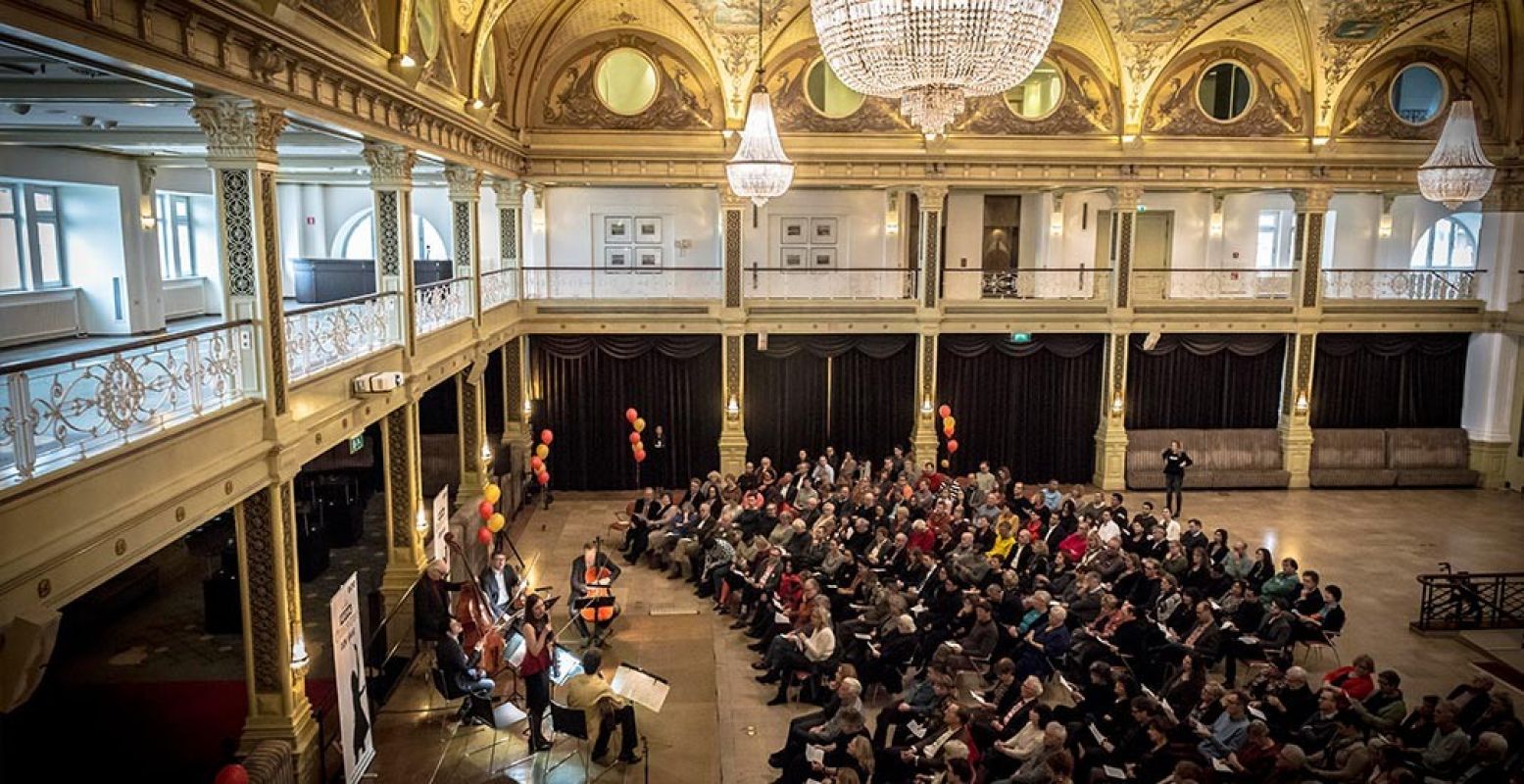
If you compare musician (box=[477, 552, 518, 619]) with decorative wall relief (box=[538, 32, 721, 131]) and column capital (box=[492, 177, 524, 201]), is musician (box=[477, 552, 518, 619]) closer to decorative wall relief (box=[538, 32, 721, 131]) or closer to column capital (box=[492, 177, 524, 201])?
column capital (box=[492, 177, 524, 201])

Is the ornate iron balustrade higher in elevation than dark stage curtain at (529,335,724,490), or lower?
lower

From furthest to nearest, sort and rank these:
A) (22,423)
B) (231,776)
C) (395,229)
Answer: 1. (395,229)
2. (231,776)
3. (22,423)

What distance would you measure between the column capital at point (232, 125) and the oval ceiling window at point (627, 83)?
10.8m

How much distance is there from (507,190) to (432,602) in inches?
346

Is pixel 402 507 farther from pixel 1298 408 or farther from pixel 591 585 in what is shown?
pixel 1298 408

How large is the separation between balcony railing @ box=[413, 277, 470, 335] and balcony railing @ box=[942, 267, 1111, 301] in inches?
371

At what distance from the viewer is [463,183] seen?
14.1 meters

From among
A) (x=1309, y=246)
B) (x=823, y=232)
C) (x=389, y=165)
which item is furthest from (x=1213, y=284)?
(x=389, y=165)

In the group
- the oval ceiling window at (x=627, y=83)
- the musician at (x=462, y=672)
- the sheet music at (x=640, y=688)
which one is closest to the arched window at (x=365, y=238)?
the oval ceiling window at (x=627, y=83)

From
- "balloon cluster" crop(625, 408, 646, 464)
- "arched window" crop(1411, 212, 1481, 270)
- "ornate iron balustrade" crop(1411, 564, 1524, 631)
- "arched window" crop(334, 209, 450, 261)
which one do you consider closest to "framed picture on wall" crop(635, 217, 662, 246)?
"balloon cluster" crop(625, 408, 646, 464)

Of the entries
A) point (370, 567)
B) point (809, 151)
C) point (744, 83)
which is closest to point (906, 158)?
point (809, 151)

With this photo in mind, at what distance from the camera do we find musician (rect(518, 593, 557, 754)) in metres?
9.07

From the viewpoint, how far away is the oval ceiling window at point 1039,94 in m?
18.1

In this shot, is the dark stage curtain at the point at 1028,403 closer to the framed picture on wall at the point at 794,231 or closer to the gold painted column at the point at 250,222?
the framed picture on wall at the point at 794,231
